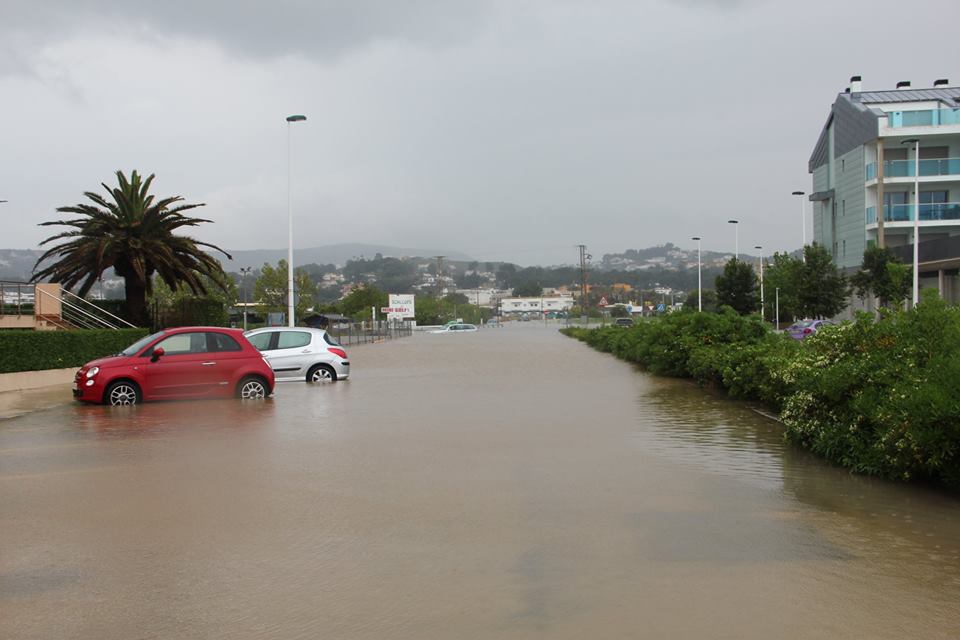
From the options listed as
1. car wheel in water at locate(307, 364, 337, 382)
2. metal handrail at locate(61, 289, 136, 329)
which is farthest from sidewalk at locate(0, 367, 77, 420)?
metal handrail at locate(61, 289, 136, 329)

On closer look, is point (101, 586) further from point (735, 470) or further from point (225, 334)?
point (225, 334)

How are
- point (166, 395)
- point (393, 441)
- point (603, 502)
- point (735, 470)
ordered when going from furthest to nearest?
point (166, 395) → point (393, 441) → point (735, 470) → point (603, 502)

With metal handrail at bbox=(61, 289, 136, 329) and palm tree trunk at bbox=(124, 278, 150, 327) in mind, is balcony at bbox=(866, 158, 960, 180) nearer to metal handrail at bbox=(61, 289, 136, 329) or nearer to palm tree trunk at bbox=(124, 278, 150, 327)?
palm tree trunk at bbox=(124, 278, 150, 327)

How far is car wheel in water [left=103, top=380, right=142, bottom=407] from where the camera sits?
1688 cm

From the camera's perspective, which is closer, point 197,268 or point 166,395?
point 166,395

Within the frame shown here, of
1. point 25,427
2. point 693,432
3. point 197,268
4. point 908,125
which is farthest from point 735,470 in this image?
point 908,125

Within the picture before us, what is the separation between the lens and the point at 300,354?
22.4 metres

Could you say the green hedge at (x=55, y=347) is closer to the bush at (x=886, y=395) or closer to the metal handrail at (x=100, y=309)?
the metal handrail at (x=100, y=309)

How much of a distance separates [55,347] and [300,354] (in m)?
6.72

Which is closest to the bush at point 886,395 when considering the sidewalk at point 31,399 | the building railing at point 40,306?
the sidewalk at point 31,399

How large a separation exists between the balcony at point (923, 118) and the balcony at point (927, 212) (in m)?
4.73

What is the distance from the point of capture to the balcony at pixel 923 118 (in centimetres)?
5400

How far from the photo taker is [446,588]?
566cm

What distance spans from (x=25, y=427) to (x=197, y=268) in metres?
19.3
